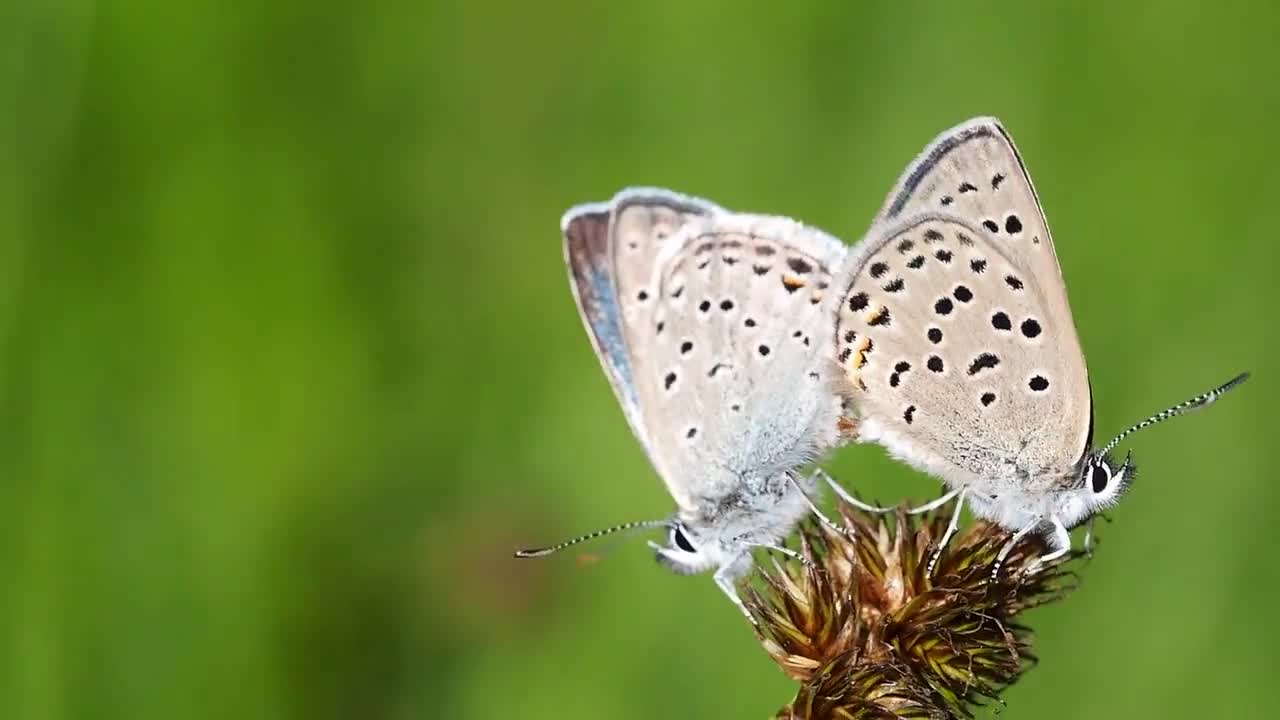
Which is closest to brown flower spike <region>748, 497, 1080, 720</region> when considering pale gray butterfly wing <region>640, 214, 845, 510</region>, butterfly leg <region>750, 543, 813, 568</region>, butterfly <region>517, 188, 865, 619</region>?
butterfly leg <region>750, 543, 813, 568</region>

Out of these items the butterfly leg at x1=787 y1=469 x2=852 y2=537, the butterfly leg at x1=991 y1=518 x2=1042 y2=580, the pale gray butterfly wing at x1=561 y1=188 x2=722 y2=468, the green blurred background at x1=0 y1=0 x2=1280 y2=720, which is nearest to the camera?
the butterfly leg at x1=991 y1=518 x2=1042 y2=580

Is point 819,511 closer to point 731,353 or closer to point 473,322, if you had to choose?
point 731,353

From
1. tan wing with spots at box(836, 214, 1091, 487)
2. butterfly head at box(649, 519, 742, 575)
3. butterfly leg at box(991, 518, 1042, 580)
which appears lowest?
butterfly head at box(649, 519, 742, 575)

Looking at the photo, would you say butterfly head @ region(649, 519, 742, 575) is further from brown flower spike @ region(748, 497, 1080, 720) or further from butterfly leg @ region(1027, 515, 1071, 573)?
butterfly leg @ region(1027, 515, 1071, 573)

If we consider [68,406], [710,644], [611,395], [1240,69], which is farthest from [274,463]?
[1240,69]

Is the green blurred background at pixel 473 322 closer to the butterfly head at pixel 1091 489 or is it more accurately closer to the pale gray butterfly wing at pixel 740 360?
the pale gray butterfly wing at pixel 740 360
